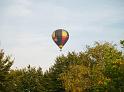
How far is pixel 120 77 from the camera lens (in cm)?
5253

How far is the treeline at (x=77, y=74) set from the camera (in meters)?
56.5

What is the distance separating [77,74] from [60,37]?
14.2 metres

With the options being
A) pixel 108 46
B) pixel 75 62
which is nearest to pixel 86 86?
pixel 108 46

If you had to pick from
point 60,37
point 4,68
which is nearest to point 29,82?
point 60,37

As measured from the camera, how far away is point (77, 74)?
83875mm

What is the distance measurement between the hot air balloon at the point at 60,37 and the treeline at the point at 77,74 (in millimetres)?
6047

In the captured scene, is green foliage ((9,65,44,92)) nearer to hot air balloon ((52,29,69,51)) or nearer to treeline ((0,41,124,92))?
treeline ((0,41,124,92))

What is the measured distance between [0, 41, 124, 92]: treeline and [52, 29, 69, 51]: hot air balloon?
6047mm

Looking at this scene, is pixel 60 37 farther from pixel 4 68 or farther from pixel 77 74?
pixel 4 68

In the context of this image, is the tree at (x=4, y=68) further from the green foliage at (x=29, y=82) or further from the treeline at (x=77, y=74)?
the green foliage at (x=29, y=82)

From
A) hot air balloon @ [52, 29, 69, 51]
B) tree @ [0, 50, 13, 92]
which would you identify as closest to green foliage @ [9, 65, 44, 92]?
hot air balloon @ [52, 29, 69, 51]

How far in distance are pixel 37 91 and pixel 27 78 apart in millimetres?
3731

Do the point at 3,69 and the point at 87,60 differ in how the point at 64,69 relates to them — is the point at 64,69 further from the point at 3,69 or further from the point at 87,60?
the point at 3,69

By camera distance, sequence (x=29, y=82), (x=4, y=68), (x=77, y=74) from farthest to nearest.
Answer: (x=29, y=82) → (x=77, y=74) → (x=4, y=68)
